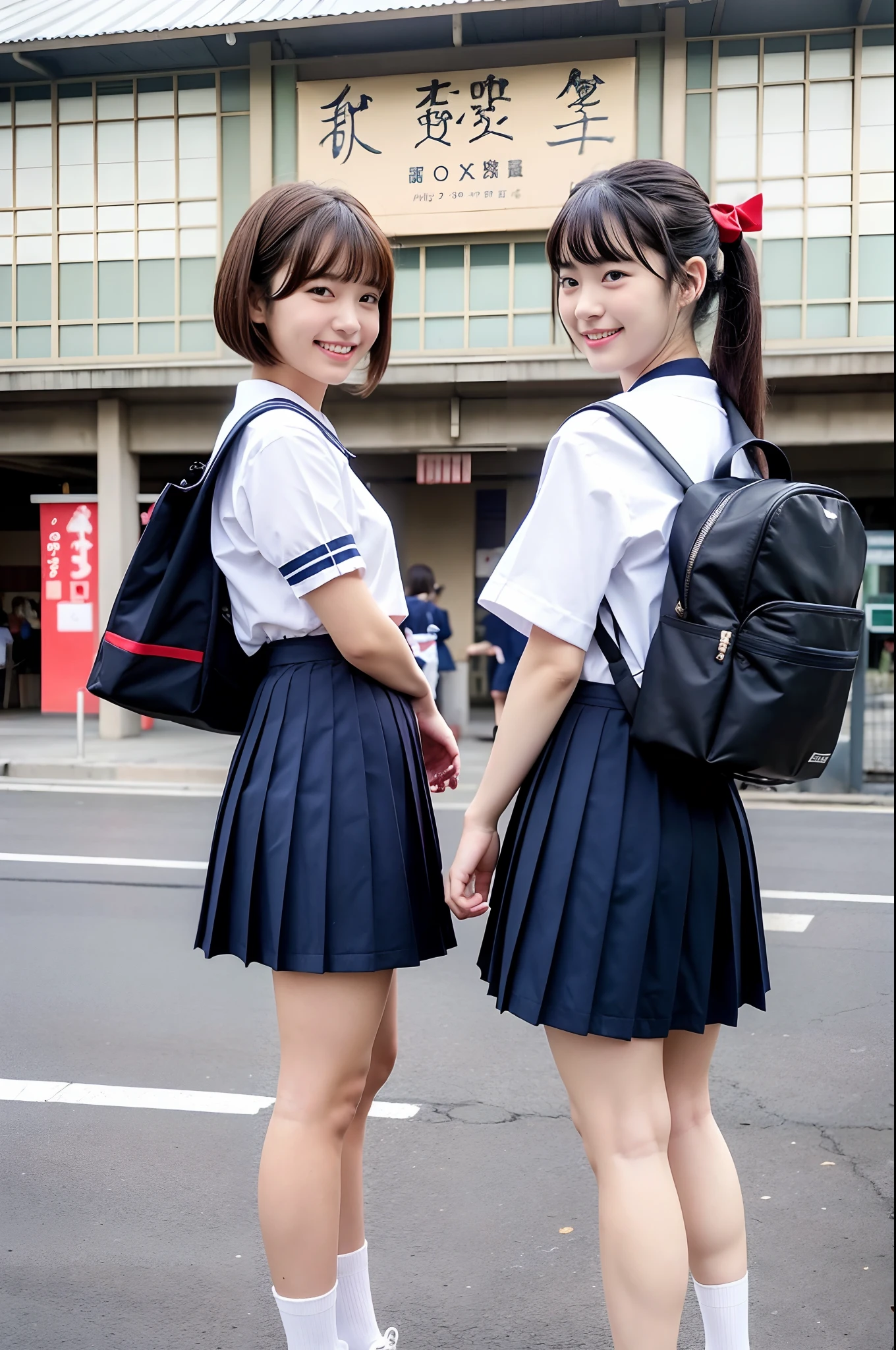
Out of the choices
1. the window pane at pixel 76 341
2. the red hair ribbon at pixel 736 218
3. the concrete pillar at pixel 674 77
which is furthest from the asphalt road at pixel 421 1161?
the concrete pillar at pixel 674 77

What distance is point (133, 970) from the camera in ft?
15.1

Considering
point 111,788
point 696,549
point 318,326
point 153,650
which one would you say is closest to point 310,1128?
point 153,650

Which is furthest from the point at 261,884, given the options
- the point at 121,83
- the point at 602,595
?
the point at 121,83

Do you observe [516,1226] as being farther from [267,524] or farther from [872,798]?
[872,798]

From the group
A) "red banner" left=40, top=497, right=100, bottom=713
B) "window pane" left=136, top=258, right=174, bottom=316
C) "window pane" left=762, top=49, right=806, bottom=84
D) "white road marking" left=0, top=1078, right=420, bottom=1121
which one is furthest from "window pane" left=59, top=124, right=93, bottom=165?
"white road marking" left=0, top=1078, right=420, bottom=1121

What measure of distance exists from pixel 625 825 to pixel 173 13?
509 inches

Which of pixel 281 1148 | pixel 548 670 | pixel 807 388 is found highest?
pixel 807 388

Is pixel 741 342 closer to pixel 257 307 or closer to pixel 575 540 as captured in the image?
pixel 575 540

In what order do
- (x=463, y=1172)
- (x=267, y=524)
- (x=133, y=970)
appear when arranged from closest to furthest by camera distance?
1. (x=267, y=524)
2. (x=463, y=1172)
3. (x=133, y=970)

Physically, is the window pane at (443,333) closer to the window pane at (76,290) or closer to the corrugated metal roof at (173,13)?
the corrugated metal roof at (173,13)

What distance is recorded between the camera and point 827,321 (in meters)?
12.6

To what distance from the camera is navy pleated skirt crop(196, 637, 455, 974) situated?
1776mm

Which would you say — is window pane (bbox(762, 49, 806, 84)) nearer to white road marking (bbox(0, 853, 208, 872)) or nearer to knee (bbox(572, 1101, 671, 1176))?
white road marking (bbox(0, 853, 208, 872))

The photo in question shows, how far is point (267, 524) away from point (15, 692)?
899cm
